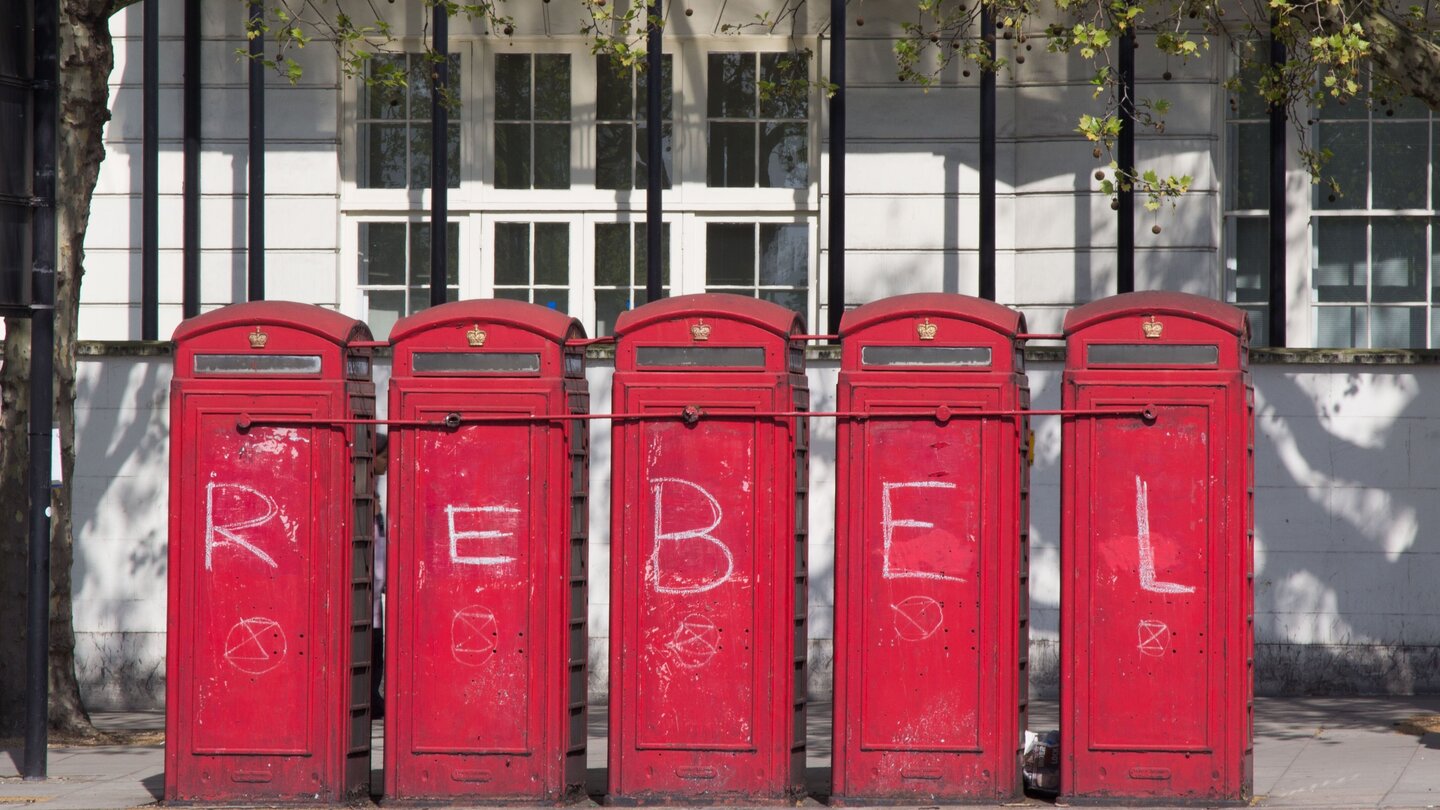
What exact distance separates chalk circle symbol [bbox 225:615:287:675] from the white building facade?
440 centimetres

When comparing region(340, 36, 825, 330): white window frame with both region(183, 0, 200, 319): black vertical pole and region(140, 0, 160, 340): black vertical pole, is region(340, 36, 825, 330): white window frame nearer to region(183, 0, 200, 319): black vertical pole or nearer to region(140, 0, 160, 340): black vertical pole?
region(183, 0, 200, 319): black vertical pole

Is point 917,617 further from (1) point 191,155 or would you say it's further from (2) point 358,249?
(1) point 191,155

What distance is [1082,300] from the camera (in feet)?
41.0

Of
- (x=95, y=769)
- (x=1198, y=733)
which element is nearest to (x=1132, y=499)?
(x=1198, y=733)

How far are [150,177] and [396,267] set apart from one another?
6.30 feet

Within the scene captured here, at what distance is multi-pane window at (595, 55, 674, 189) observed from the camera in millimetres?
13102

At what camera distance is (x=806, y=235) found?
42.8 feet

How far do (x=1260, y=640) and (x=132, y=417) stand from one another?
8.14 meters

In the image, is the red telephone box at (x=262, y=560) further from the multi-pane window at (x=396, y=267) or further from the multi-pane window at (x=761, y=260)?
the multi-pane window at (x=761, y=260)

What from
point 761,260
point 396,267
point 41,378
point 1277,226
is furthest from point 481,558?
point 1277,226

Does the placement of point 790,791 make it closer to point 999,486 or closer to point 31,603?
point 999,486

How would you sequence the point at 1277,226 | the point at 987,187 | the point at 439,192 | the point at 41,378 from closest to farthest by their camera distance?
the point at 41,378
the point at 1277,226
the point at 987,187
the point at 439,192

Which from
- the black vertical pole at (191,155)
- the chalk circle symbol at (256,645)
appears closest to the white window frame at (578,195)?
the black vertical pole at (191,155)

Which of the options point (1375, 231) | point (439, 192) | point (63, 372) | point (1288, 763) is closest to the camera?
point (1288, 763)
